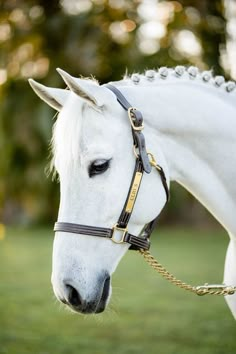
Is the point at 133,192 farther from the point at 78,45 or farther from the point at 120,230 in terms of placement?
the point at 78,45

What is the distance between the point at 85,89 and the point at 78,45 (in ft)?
18.8

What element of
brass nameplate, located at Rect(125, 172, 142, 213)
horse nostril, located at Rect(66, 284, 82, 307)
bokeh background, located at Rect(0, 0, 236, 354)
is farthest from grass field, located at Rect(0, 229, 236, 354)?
brass nameplate, located at Rect(125, 172, 142, 213)

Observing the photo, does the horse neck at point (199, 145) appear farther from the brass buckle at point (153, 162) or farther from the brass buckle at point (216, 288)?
the brass buckle at point (216, 288)

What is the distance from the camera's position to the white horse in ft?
8.04

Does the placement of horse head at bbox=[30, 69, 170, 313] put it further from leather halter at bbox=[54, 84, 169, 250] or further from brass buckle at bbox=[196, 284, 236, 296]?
brass buckle at bbox=[196, 284, 236, 296]

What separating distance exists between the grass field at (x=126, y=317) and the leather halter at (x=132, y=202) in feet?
1.21

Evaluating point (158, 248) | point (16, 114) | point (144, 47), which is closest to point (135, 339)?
point (16, 114)

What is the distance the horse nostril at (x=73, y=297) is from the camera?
2.40m

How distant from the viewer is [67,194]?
8.15 ft

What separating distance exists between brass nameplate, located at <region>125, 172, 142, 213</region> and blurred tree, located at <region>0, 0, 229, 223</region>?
4.04m

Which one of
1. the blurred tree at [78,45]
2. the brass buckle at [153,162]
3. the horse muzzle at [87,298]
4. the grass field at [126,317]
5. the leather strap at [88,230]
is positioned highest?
the brass buckle at [153,162]

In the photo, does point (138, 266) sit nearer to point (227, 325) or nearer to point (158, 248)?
point (158, 248)

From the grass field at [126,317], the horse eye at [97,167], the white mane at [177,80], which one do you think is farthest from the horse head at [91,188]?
the grass field at [126,317]

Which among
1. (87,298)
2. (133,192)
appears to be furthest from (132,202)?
(87,298)
